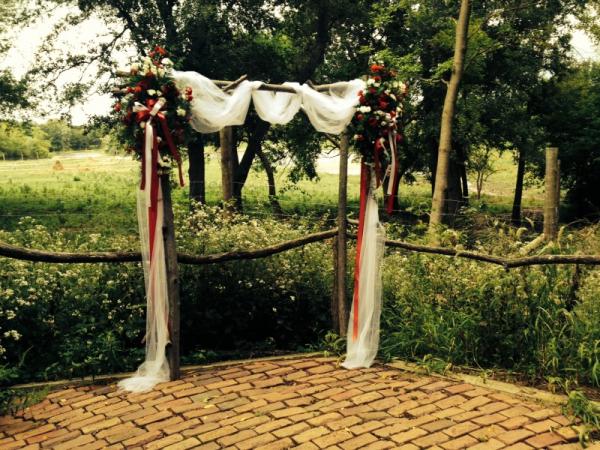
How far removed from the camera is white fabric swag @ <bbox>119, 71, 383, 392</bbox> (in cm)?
559

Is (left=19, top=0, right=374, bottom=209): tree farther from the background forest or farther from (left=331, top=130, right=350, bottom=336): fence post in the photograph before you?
(left=331, top=130, right=350, bottom=336): fence post

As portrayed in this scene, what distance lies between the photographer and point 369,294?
20.5ft

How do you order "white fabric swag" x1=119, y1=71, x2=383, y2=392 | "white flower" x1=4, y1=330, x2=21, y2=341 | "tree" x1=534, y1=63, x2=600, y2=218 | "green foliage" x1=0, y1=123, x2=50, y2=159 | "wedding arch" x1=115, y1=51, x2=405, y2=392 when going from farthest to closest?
"green foliage" x1=0, y1=123, x2=50, y2=159 < "tree" x1=534, y1=63, x2=600, y2=218 < "white fabric swag" x1=119, y1=71, x2=383, y2=392 < "wedding arch" x1=115, y1=51, x2=405, y2=392 < "white flower" x1=4, y1=330, x2=21, y2=341

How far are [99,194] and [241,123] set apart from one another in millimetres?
20055

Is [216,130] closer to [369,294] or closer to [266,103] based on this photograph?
[266,103]

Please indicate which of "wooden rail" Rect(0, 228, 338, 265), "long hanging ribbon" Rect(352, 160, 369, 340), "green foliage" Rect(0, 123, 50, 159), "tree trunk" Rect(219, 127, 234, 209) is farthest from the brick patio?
"green foliage" Rect(0, 123, 50, 159)

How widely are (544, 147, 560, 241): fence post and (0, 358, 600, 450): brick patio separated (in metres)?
3.54

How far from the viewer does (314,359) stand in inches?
248

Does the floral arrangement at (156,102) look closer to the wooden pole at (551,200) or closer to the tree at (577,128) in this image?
the wooden pole at (551,200)

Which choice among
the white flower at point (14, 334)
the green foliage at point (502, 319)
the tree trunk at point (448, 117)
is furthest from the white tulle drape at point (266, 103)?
the tree trunk at point (448, 117)

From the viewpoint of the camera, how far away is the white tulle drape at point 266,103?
18.9 feet

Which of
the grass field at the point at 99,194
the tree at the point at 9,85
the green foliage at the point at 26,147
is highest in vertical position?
the tree at the point at 9,85

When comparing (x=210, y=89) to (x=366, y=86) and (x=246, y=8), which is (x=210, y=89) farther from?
(x=246, y=8)

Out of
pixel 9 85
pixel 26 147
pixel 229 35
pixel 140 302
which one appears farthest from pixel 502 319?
pixel 26 147
